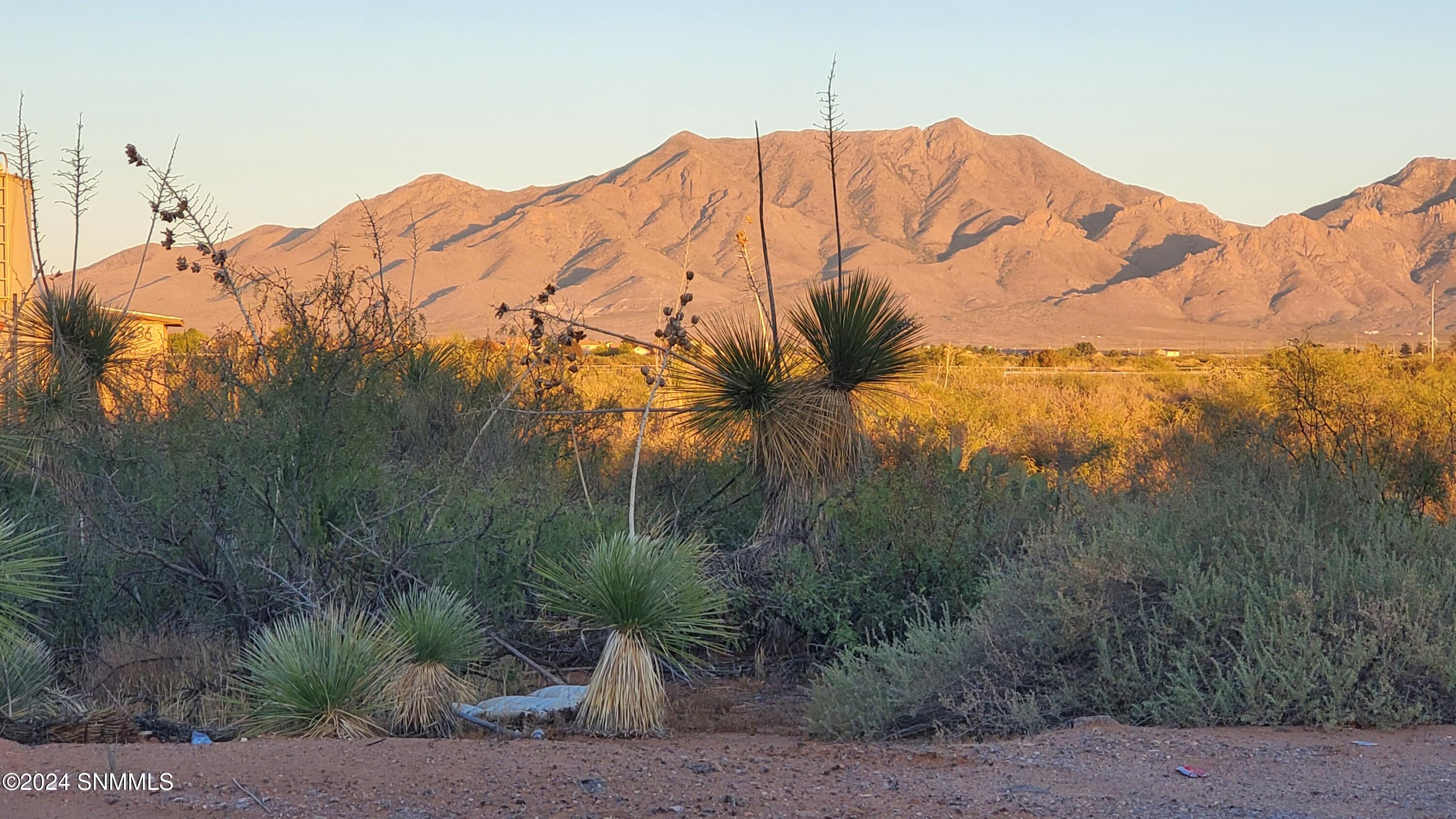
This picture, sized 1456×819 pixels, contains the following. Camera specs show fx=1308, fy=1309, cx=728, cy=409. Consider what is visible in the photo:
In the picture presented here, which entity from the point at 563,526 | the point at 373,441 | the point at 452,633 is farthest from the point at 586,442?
the point at 452,633

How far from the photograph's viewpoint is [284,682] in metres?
7.91

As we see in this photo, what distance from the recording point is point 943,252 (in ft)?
516

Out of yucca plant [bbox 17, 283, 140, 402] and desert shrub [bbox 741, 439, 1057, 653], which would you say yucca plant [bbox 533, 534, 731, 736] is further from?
yucca plant [bbox 17, 283, 140, 402]

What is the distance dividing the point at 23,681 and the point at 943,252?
6038 inches

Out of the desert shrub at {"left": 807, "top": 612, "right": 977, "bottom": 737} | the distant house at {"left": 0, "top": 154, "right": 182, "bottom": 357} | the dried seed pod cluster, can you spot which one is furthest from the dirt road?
the distant house at {"left": 0, "top": 154, "right": 182, "bottom": 357}

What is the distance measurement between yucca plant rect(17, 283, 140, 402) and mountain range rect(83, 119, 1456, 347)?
80.5 metres

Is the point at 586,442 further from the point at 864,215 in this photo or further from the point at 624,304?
the point at 864,215

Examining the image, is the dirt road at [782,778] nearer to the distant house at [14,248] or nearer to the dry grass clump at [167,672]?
the dry grass clump at [167,672]

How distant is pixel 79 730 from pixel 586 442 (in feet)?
27.1

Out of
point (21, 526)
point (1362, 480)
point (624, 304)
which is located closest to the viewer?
point (1362, 480)

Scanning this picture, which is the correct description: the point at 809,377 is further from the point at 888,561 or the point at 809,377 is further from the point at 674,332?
the point at 888,561

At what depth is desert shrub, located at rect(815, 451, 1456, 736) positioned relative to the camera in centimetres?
753

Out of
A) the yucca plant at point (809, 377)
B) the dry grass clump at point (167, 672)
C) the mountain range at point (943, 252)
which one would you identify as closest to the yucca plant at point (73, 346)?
the dry grass clump at point (167, 672)

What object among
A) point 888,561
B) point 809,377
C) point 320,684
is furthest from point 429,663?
point 888,561
